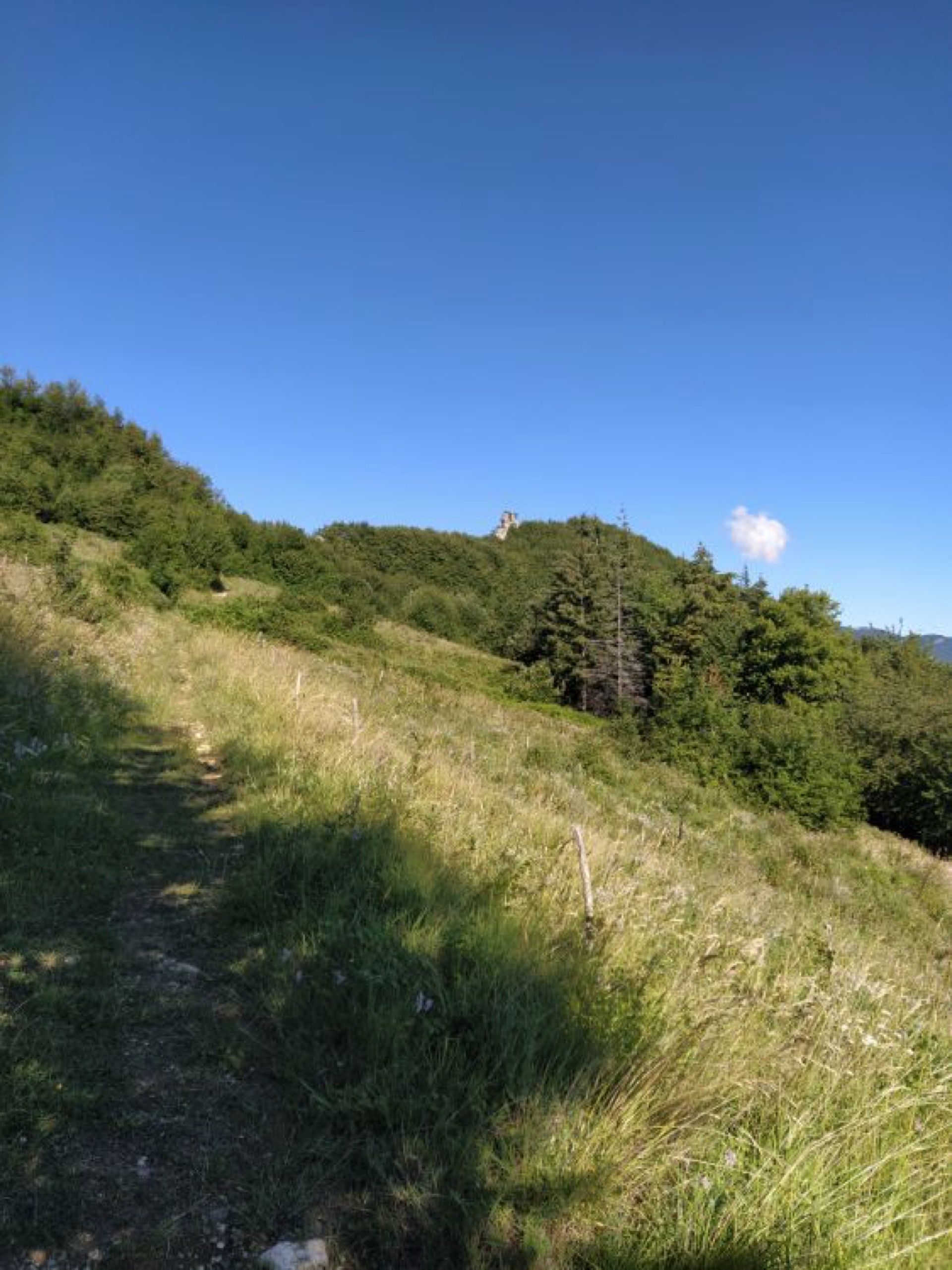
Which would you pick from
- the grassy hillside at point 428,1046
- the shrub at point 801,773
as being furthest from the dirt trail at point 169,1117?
the shrub at point 801,773

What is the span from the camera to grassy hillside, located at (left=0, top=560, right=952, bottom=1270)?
2127mm

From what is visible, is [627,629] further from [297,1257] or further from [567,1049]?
[297,1257]

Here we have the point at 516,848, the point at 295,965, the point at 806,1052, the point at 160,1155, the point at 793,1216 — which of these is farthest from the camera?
the point at 516,848

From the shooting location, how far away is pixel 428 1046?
9.28 feet

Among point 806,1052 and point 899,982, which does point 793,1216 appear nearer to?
point 806,1052

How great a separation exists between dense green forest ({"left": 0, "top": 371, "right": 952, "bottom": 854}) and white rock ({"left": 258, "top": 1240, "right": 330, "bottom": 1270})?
14.1 m

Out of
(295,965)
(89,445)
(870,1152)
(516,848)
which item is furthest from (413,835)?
(89,445)

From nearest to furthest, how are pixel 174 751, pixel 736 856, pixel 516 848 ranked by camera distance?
pixel 516 848 < pixel 174 751 < pixel 736 856

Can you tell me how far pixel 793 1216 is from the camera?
2.10 meters

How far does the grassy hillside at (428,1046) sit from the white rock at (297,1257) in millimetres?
67

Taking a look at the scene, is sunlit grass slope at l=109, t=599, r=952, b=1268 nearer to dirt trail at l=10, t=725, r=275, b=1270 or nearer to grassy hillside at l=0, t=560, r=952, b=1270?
grassy hillside at l=0, t=560, r=952, b=1270

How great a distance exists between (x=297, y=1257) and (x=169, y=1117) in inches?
30.6

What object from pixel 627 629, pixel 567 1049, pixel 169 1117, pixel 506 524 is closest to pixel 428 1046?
pixel 567 1049

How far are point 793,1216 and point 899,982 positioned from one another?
252cm
